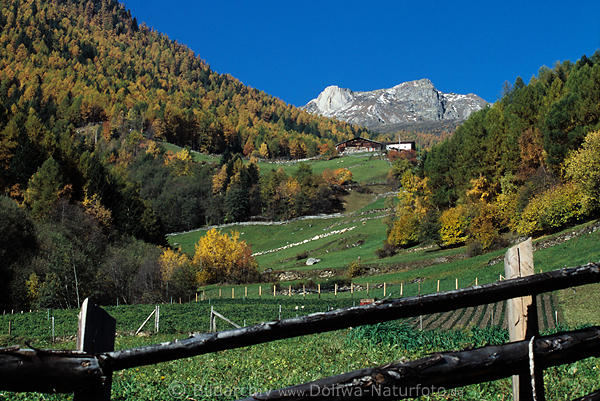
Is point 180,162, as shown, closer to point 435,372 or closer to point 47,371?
point 47,371

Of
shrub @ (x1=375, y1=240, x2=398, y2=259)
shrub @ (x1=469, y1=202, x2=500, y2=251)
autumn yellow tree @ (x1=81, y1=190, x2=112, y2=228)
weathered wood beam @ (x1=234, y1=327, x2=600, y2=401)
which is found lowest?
weathered wood beam @ (x1=234, y1=327, x2=600, y2=401)

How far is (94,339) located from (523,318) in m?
3.13

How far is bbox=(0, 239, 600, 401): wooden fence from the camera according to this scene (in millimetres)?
2596

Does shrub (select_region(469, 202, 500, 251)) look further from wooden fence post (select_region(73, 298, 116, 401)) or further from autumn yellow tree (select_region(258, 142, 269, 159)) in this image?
autumn yellow tree (select_region(258, 142, 269, 159))

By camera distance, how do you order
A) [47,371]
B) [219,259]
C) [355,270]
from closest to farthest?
[47,371]
[355,270]
[219,259]

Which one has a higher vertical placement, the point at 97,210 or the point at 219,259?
the point at 97,210

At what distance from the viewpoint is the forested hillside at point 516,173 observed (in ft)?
166

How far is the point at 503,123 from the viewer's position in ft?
233

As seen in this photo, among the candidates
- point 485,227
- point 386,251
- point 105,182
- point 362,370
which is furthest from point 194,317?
point 105,182

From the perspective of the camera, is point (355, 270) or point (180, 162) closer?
point (355, 270)

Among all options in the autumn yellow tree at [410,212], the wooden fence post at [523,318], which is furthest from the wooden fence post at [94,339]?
the autumn yellow tree at [410,212]

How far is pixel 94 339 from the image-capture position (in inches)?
113

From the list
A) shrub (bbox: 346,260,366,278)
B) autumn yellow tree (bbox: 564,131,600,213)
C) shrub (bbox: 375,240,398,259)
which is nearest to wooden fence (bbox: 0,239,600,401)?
autumn yellow tree (bbox: 564,131,600,213)

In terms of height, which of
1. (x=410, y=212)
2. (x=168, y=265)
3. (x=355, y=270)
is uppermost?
(x=410, y=212)
